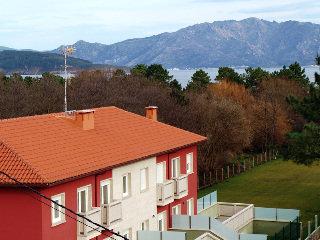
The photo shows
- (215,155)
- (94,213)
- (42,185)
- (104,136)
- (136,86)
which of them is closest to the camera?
(42,185)

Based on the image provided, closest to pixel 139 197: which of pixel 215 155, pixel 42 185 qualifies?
pixel 42 185

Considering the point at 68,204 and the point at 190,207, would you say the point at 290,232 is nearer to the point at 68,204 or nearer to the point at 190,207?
the point at 190,207

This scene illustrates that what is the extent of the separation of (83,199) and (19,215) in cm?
389

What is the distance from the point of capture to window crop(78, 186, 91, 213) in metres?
27.8

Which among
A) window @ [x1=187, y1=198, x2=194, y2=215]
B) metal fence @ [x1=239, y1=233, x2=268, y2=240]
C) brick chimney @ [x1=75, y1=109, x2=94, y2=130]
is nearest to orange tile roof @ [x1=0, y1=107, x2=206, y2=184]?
brick chimney @ [x1=75, y1=109, x2=94, y2=130]

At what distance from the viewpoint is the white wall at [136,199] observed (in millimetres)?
30641

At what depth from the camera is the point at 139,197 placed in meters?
32.7

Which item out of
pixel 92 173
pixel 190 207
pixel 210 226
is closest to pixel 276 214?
pixel 190 207

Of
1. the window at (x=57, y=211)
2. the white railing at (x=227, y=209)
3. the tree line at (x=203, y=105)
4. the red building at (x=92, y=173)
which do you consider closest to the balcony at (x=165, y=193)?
the red building at (x=92, y=173)

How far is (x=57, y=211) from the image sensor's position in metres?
25.8

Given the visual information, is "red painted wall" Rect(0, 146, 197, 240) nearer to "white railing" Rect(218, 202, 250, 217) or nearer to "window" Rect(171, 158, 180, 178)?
"window" Rect(171, 158, 180, 178)

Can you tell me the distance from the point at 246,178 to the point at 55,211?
5015 cm

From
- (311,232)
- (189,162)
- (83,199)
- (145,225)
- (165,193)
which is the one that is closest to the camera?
(83,199)

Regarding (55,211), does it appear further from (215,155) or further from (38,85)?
(38,85)
